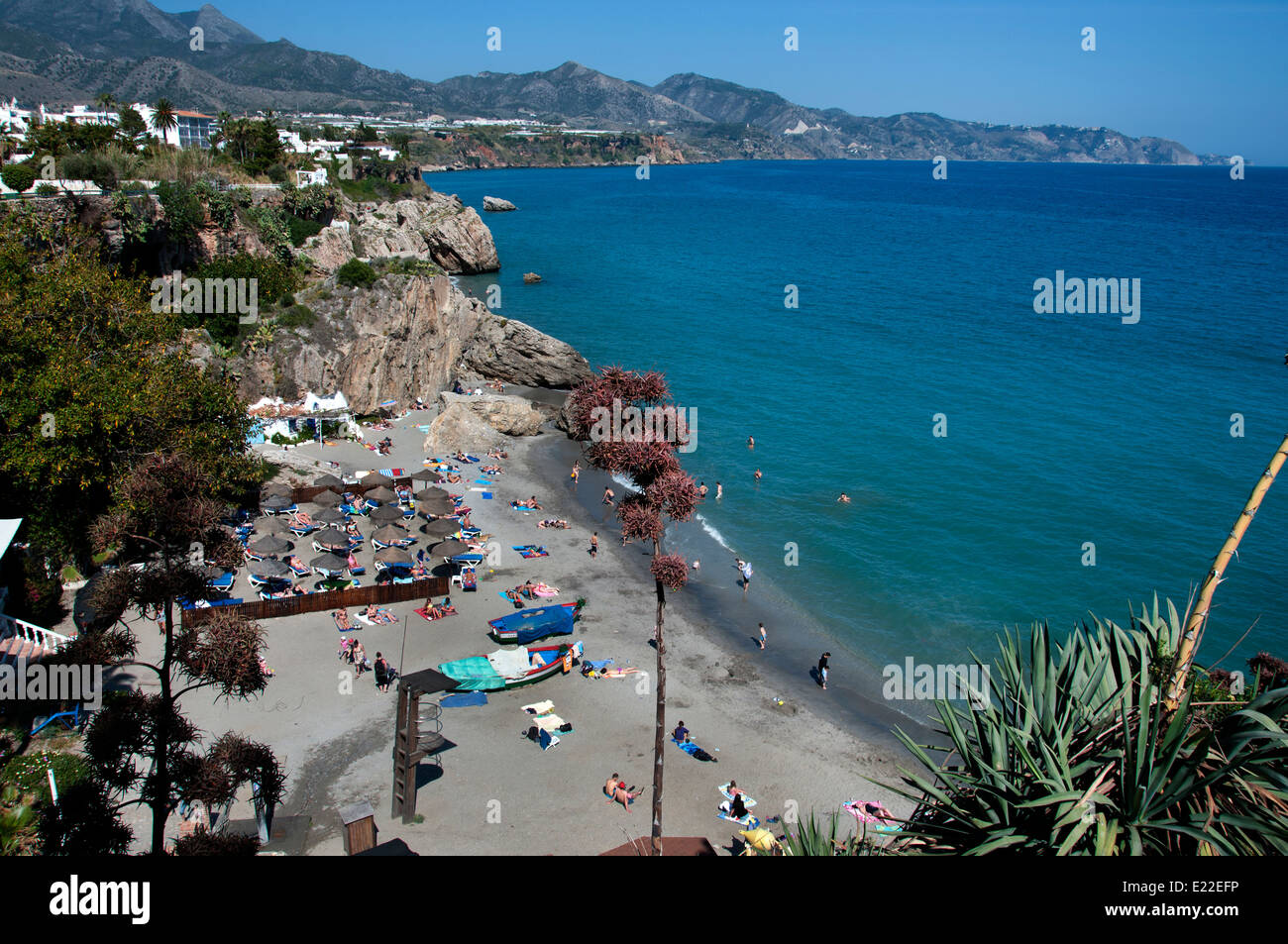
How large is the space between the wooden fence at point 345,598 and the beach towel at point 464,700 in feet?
17.9

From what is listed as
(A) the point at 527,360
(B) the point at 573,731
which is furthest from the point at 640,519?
(A) the point at 527,360

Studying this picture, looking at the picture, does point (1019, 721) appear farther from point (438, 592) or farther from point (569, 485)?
point (569, 485)

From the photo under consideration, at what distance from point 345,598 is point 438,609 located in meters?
2.73

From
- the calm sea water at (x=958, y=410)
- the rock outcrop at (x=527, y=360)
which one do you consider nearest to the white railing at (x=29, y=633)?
→ the calm sea water at (x=958, y=410)

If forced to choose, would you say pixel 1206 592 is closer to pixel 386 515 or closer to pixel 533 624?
pixel 533 624

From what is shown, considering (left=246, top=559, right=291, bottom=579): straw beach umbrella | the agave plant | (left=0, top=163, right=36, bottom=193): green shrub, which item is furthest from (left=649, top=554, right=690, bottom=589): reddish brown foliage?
(left=0, top=163, right=36, bottom=193): green shrub

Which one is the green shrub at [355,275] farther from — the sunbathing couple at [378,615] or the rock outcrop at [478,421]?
the sunbathing couple at [378,615]

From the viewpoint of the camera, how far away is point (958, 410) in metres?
48.7

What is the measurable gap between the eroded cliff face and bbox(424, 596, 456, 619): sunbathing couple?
58.3 ft

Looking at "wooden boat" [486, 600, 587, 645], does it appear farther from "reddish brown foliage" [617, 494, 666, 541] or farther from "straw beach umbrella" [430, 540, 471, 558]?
"reddish brown foliage" [617, 494, 666, 541]

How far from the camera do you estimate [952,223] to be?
133 meters

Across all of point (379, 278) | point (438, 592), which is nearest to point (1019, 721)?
point (438, 592)

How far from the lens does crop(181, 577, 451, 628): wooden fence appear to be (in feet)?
→ 75.5
